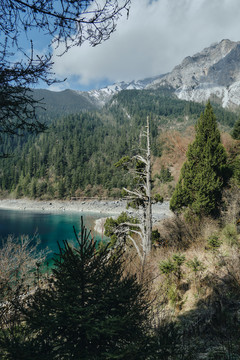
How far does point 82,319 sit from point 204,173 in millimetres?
9804

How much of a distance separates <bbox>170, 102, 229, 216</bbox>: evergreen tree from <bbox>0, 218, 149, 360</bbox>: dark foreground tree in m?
8.96

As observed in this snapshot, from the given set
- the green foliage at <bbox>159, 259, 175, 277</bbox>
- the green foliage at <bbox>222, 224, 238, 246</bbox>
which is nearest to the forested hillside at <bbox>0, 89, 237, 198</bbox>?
the green foliage at <bbox>222, 224, 238, 246</bbox>

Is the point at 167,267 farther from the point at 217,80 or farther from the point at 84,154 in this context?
the point at 217,80

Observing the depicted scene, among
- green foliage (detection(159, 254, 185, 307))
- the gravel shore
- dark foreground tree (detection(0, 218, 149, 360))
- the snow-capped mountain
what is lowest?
the gravel shore

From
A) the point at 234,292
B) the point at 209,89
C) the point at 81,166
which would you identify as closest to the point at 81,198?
the point at 81,166

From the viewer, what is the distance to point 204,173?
396 inches

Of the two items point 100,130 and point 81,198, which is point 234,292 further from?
point 100,130

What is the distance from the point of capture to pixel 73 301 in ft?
5.21

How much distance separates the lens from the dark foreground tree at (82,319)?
4.59 feet

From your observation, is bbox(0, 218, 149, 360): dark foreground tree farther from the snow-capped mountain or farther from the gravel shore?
the snow-capped mountain

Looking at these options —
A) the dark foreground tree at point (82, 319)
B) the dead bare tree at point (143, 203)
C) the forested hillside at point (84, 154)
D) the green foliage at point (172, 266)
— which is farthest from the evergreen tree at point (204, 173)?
the forested hillside at point (84, 154)

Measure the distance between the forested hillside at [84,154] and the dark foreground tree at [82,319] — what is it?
4054 cm

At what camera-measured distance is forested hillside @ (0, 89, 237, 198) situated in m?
62.9

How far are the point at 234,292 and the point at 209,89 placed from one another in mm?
187832
